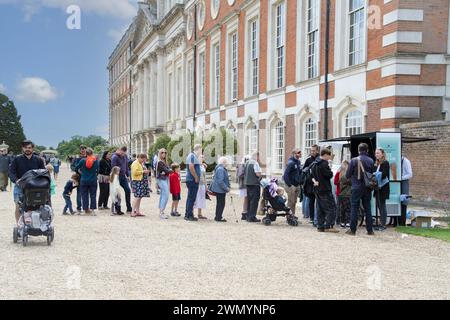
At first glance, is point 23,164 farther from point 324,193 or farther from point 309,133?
point 309,133

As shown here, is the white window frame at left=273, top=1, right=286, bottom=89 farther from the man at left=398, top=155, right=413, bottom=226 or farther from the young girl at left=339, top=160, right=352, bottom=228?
the young girl at left=339, top=160, right=352, bottom=228

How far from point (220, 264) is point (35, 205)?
3.65 meters

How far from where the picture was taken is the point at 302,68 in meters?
24.5

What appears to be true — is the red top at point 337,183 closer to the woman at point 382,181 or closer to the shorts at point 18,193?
the woman at point 382,181

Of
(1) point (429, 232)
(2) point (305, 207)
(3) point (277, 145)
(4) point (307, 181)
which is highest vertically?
(3) point (277, 145)

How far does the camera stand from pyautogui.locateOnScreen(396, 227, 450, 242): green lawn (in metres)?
10.7

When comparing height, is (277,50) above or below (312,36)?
above

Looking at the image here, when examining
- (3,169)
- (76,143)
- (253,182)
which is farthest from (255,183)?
(76,143)

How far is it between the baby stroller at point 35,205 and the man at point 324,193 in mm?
5622

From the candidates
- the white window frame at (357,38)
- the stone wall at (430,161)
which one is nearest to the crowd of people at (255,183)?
the stone wall at (430,161)

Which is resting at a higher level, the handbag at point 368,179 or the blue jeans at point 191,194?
the handbag at point 368,179

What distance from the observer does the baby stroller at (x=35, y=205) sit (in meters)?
9.08

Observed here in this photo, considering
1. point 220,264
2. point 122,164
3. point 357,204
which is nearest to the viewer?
point 220,264
